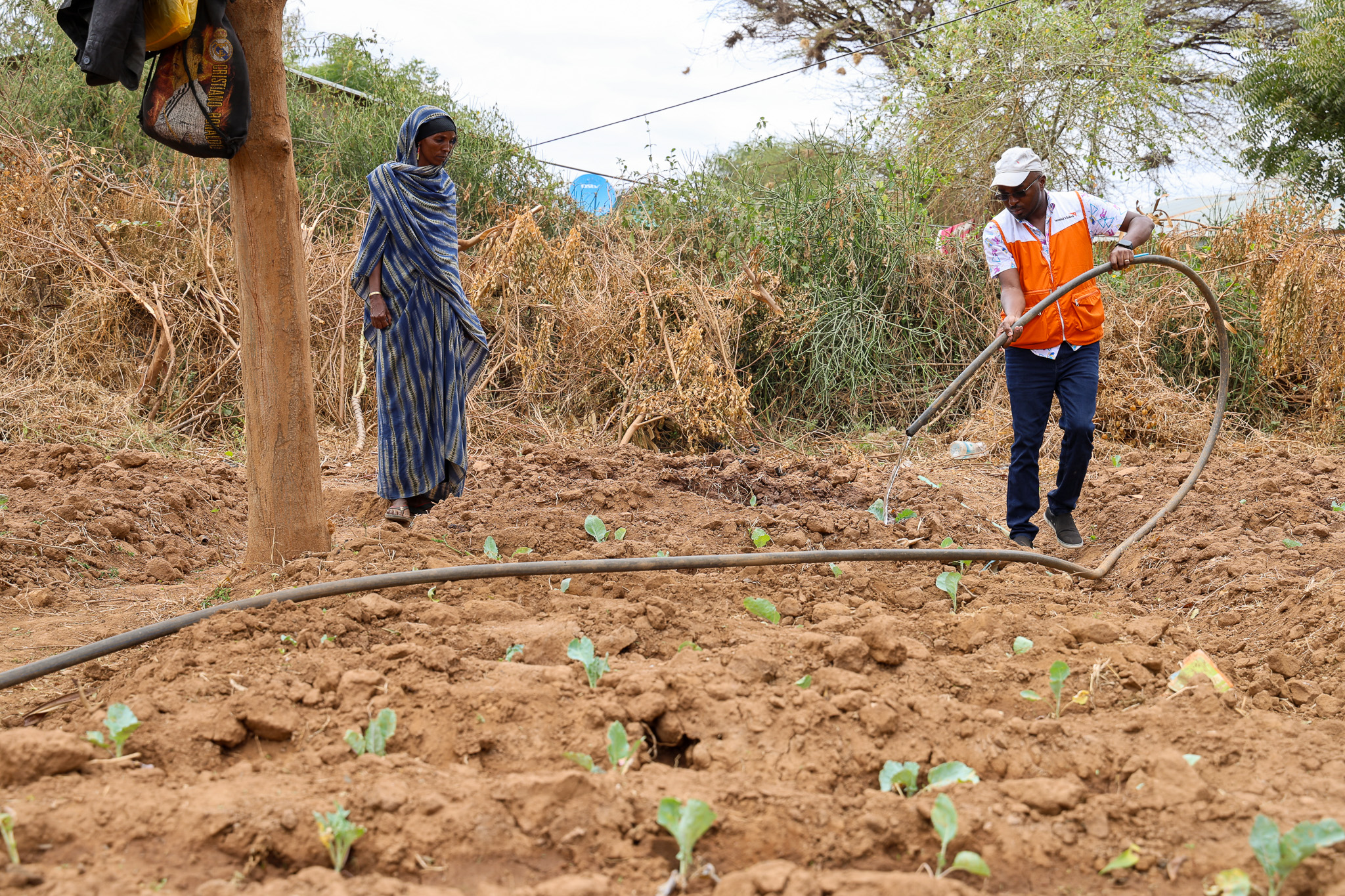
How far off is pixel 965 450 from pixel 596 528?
3.54 meters

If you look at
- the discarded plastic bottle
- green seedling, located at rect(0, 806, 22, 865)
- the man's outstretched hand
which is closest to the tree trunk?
green seedling, located at rect(0, 806, 22, 865)

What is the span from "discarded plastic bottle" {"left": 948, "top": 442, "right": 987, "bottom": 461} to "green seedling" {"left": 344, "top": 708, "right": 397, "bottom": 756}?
510 centimetres

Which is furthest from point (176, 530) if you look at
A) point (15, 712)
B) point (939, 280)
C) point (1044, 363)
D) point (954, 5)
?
point (954, 5)

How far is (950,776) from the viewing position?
6.30ft

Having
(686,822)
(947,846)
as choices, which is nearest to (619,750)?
(686,822)

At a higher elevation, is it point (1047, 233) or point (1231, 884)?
point (1047, 233)

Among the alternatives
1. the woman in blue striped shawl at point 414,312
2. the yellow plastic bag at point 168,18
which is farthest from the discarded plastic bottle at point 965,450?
the yellow plastic bag at point 168,18

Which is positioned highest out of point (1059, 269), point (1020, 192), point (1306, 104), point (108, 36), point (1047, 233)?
point (1306, 104)

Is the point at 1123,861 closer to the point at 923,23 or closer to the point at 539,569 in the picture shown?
the point at 539,569

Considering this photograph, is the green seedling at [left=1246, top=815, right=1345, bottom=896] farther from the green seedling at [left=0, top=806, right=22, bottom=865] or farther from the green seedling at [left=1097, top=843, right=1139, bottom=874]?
the green seedling at [left=0, top=806, right=22, bottom=865]

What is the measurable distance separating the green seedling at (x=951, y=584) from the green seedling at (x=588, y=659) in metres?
1.26

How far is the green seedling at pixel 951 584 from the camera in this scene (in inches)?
123

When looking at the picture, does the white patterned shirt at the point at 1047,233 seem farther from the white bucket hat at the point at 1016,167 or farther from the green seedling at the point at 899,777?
the green seedling at the point at 899,777

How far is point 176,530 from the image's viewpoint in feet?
15.2
